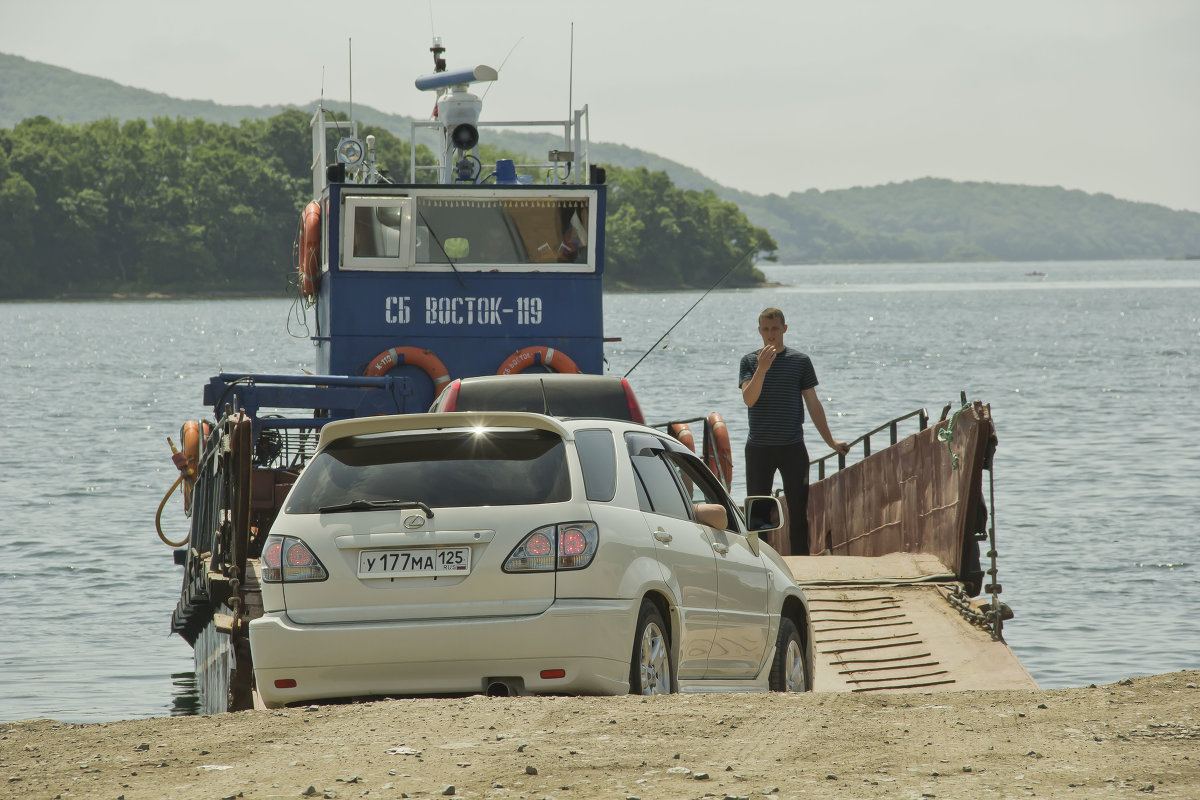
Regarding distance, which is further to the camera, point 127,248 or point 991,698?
point 127,248

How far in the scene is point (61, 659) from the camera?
1555cm

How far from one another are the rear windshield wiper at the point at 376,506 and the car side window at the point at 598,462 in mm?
689

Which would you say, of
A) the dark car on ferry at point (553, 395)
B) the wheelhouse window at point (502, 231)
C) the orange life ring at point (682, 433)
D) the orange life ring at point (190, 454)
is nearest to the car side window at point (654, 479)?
the dark car on ferry at point (553, 395)

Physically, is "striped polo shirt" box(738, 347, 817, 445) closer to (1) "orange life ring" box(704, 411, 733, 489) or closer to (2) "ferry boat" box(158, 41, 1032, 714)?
(2) "ferry boat" box(158, 41, 1032, 714)

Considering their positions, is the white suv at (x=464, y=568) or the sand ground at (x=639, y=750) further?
the white suv at (x=464, y=568)

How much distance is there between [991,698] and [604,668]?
1.92 metres

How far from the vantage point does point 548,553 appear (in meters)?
6.37

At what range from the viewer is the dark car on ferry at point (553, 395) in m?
11.3

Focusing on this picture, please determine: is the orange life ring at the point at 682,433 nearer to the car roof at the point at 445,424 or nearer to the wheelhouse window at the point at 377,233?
the wheelhouse window at the point at 377,233

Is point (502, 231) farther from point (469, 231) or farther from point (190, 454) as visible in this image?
point (190, 454)

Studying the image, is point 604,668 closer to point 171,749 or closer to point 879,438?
point 171,749

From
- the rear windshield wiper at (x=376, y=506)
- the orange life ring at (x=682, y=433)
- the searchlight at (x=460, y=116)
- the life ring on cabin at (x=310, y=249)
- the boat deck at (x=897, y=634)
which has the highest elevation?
the searchlight at (x=460, y=116)

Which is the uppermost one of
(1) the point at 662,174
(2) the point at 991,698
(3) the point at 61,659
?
(1) the point at 662,174

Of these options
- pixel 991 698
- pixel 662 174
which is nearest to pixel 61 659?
pixel 991 698
